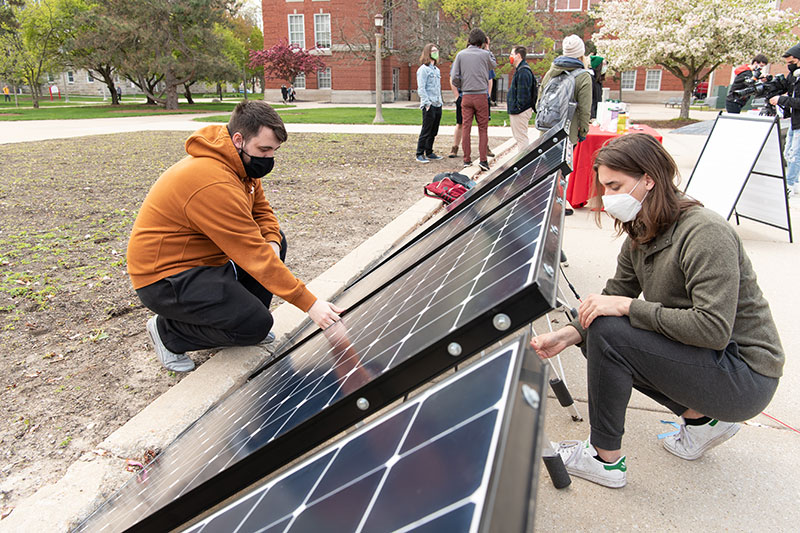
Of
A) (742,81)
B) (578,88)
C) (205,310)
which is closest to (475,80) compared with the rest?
(578,88)

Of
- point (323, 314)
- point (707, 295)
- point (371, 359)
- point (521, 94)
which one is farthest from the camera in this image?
point (521, 94)

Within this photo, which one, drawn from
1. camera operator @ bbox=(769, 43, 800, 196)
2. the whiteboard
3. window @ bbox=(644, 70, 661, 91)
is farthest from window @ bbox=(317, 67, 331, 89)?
the whiteboard

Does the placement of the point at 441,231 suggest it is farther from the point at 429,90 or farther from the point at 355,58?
the point at 355,58

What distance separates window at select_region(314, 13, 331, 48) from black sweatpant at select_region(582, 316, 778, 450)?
4705 cm

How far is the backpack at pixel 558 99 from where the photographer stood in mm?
6883

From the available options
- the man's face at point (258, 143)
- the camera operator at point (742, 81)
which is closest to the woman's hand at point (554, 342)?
the man's face at point (258, 143)

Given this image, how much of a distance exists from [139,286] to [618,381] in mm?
2814

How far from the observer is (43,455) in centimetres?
276

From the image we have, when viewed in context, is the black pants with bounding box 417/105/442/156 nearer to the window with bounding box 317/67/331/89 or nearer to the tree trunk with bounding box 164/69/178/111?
the tree trunk with bounding box 164/69/178/111

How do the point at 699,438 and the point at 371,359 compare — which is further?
the point at 699,438

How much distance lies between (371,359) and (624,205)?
1.43 metres

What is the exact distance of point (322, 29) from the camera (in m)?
44.8

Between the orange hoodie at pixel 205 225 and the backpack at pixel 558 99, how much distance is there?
4889 mm

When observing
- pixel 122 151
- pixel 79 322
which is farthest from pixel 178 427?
pixel 122 151
